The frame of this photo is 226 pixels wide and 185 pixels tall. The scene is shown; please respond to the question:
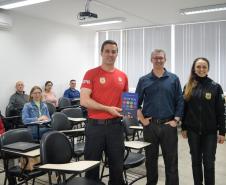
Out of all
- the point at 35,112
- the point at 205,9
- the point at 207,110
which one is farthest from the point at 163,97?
the point at 205,9

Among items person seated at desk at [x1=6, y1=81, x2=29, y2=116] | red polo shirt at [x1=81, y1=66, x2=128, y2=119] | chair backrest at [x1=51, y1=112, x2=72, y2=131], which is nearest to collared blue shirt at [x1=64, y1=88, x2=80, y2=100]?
person seated at desk at [x1=6, y1=81, x2=29, y2=116]

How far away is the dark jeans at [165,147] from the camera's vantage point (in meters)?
2.76

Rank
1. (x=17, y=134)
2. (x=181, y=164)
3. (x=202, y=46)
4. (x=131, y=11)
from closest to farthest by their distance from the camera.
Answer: (x=17, y=134) → (x=181, y=164) → (x=131, y=11) → (x=202, y=46)

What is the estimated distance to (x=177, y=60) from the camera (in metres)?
7.88

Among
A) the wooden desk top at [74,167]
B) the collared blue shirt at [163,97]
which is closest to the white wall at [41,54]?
the collared blue shirt at [163,97]

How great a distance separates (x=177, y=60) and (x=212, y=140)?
537 centimetres

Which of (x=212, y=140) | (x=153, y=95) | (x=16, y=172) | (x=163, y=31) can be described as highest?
(x=163, y=31)

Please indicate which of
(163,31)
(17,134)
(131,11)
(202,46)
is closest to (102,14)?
(131,11)

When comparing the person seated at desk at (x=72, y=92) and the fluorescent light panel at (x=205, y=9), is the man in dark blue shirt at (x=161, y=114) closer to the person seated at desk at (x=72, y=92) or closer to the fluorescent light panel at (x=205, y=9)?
the fluorescent light panel at (x=205, y=9)

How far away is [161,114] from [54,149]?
107 cm

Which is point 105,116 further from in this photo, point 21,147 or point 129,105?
point 21,147

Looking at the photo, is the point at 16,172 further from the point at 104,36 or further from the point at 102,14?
the point at 104,36

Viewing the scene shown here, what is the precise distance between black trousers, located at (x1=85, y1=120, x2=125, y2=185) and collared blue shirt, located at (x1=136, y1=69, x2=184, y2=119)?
49 cm

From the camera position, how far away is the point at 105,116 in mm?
2365
